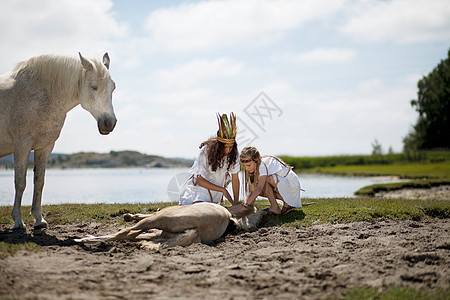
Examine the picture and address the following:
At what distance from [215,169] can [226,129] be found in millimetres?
804

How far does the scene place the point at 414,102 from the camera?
53.0m

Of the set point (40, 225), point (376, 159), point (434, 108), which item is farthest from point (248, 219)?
point (434, 108)

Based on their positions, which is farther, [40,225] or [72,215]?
[72,215]

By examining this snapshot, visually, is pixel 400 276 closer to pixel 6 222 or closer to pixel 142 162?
pixel 6 222

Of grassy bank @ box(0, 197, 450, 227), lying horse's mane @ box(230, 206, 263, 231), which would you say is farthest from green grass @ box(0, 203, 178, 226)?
lying horse's mane @ box(230, 206, 263, 231)

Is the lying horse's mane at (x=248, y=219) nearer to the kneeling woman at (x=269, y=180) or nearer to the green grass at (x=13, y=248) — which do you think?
the kneeling woman at (x=269, y=180)

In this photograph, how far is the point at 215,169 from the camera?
7.20m

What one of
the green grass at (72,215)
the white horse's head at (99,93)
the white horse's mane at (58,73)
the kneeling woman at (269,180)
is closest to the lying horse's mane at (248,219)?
the kneeling woman at (269,180)

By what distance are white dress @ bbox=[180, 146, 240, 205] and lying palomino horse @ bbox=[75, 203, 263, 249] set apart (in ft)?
3.55

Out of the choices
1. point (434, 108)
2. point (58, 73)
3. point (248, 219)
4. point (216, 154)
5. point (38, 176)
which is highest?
point (434, 108)

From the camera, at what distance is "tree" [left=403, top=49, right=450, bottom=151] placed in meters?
50.5

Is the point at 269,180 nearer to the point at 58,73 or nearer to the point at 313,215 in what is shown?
the point at 313,215

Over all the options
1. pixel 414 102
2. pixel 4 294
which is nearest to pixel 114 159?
pixel 414 102

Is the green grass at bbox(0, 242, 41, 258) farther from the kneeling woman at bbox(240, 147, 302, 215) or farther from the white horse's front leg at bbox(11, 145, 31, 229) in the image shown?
→ the kneeling woman at bbox(240, 147, 302, 215)
